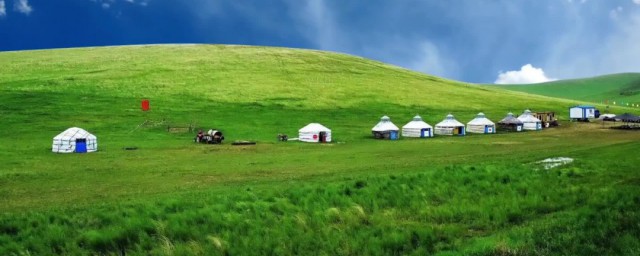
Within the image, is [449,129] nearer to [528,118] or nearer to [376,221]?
[528,118]

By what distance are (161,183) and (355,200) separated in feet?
46.1

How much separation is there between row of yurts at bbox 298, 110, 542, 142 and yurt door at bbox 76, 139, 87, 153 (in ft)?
73.5

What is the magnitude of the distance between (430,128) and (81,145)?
3990 cm

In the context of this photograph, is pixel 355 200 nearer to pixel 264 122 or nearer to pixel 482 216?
pixel 482 216

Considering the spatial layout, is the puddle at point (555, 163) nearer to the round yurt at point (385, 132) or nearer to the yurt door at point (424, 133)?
the round yurt at point (385, 132)

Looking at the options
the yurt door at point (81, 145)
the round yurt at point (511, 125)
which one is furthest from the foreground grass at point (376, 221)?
the round yurt at point (511, 125)

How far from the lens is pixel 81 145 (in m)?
49.8

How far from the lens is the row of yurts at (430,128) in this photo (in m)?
61.6

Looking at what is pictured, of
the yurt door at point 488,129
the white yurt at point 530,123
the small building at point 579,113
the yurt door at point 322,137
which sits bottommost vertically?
the yurt door at point 322,137

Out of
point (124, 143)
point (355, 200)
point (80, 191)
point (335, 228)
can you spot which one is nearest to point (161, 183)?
point (80, 191)

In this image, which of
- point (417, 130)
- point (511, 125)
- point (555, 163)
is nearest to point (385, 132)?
point (417, 130)

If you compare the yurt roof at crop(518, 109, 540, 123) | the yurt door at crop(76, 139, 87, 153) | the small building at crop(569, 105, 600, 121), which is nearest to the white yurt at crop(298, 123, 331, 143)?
the yurt door at crop(76, 139, 87, 153)

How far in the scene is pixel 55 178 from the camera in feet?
106

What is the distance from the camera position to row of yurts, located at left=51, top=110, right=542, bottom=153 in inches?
1944
